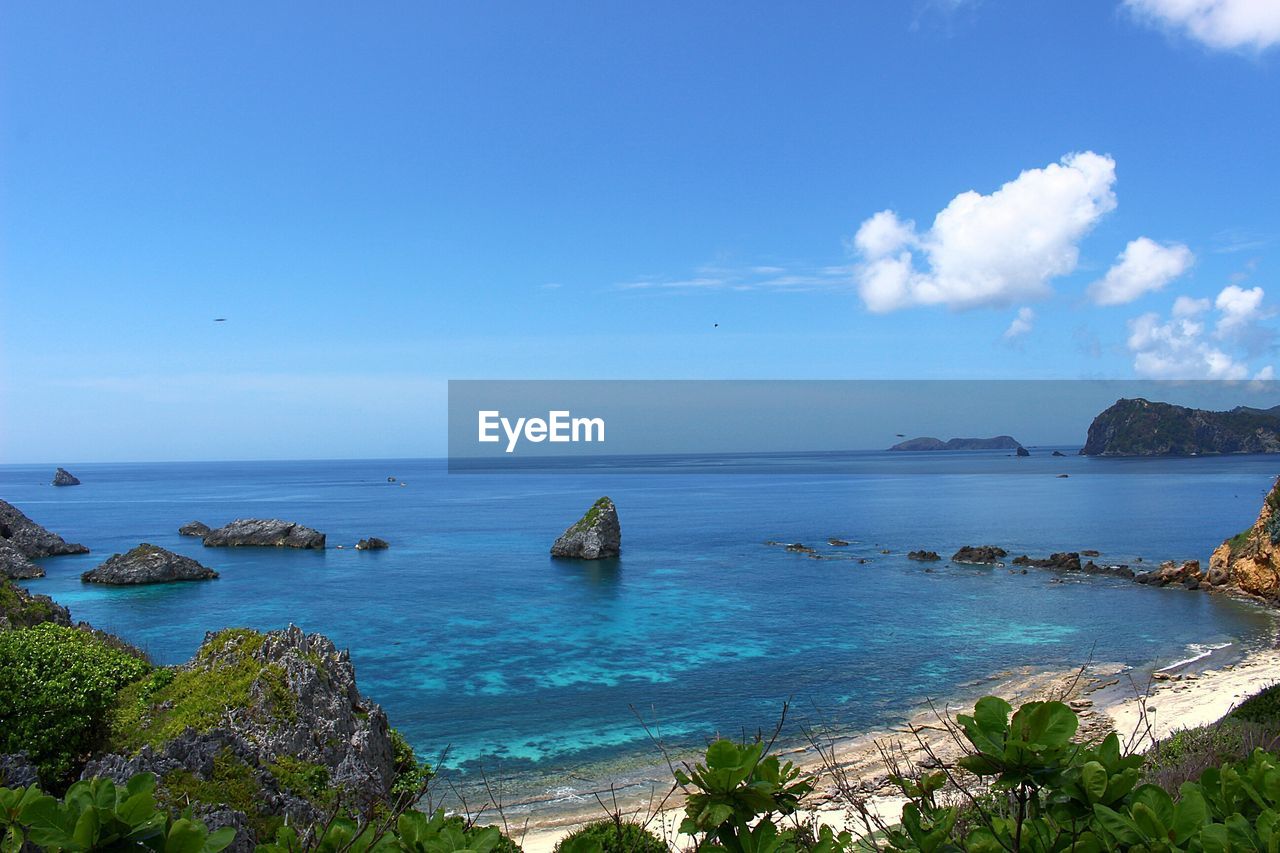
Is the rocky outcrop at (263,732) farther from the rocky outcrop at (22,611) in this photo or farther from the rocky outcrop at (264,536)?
the rocky outcrop at (264,536)

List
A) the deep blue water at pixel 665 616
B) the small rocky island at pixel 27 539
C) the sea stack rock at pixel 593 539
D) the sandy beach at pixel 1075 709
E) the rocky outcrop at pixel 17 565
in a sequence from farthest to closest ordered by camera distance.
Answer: the small rocky island at pixel 27 539 → the sea stack rock at pixel 593 539 → the rocky outcrop at pixel 17 565 → the deep blue water at pixel 665 616 → the sandy beach at pixel 1075 709

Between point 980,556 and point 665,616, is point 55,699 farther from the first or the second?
point 980,556

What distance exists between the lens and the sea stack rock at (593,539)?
77188mm

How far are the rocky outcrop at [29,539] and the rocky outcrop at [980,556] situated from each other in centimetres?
8764

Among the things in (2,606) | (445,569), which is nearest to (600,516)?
(445,569)

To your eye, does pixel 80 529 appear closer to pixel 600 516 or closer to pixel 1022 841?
pixel 600 516

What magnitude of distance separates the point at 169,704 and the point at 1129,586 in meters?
63.9

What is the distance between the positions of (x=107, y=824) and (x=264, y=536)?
95008mm

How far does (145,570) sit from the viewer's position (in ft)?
213

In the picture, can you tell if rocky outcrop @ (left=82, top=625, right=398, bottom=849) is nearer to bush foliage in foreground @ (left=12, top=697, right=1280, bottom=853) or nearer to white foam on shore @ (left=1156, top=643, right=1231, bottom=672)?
bush foliage in foreground @ (left=12, top=697, right=1280, bottom=853)

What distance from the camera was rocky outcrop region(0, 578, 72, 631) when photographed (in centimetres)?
2316

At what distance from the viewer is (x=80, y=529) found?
107 meters

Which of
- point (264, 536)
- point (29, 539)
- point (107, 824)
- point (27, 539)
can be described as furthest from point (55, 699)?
point (29, 539)

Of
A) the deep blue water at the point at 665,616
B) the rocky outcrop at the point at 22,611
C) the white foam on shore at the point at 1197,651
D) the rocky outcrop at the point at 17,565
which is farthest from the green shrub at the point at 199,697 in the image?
the rocky outcrop at the point at 17,565
